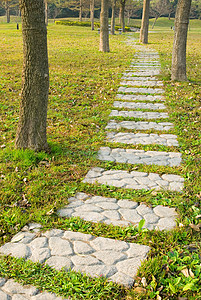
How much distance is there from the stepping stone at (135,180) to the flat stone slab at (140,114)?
3.01 metres

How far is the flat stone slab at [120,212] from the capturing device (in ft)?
11.8

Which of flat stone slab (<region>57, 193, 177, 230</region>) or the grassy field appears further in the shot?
flat stone slab (<region>57, 193, 177, 230</region>)

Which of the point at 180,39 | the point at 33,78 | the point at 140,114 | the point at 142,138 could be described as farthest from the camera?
the point at 180,39

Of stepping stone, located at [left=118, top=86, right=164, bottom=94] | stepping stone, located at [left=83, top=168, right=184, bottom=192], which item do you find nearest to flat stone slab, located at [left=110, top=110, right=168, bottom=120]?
stepping stone, located at [left=118, top=86, right=164, bottom=94]

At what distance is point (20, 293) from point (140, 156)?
11.1ft

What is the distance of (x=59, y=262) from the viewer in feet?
9.69

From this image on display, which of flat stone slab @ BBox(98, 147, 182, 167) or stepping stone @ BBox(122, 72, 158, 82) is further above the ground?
stepping stone @ BBox(122, 72, 158, 82)

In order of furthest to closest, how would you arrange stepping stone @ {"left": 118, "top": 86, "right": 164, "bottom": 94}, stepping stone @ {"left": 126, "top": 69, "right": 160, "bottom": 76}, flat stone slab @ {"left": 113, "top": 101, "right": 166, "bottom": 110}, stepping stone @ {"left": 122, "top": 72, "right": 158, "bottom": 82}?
stepping stone @ {"left": 126, "top": 69, "right": 160, "bottom": 76}
stepping stone @ {"left": 122, "top": 72, "right": 158, "bottom": 82}
stepping stone @ {"left": 118, "top": 86, "right": 164, "bottom": 94}
flat stone slab @ {"left": 113, "top": 101, "right": 166, "bottom": 110}

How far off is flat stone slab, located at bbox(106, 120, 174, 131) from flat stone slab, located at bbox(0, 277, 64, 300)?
4.58 metres

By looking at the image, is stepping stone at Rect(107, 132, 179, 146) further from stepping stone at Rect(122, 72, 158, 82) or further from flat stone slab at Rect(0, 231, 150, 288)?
stepping stone at Rect(122, 72, 158, 82)

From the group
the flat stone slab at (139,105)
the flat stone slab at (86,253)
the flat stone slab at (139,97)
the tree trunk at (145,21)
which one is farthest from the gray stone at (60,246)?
the tree trunk at (145,21)

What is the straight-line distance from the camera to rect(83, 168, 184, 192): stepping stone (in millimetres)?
4398

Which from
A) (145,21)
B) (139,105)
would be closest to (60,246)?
(139,105)

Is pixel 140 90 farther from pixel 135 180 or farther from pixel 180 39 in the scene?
pixel 135 180
